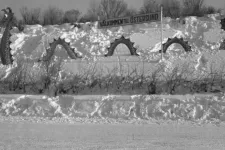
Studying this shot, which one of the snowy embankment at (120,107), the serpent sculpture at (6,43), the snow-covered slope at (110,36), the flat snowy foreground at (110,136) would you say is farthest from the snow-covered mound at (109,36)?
the flat snowy foreground at (110,136)

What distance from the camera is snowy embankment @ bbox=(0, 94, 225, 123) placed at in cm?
606

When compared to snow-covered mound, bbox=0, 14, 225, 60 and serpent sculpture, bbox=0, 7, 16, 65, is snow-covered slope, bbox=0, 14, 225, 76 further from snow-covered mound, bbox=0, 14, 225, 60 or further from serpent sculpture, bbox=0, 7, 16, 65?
serpent sculpture, bbox=0, 7, 16, 65

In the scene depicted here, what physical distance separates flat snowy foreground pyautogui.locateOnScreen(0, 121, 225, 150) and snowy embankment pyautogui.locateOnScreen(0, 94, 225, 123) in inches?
21.3

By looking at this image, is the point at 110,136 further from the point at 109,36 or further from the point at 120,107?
the point at 109,36

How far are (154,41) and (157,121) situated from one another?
16598 millimetres

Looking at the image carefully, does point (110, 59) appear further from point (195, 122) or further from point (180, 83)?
point (195, 122)

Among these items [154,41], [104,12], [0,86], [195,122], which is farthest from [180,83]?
[104,12]

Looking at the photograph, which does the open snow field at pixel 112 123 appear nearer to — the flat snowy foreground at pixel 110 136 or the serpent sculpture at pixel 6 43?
the flat snowy foreground at pixel 110 136

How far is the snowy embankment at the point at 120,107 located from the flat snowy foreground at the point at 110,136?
542 millimetres

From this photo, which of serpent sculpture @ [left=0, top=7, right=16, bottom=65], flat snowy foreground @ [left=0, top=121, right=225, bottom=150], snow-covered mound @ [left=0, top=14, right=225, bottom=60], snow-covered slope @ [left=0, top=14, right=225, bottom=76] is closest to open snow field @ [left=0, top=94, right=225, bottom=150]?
flat snowy foreground @ [left=0, top=121, right=225, bottom=150]

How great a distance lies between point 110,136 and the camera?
490 cm

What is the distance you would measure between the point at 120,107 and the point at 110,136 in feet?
5.34

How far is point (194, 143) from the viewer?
457cm

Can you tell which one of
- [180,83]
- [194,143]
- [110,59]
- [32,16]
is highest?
[32,16]
